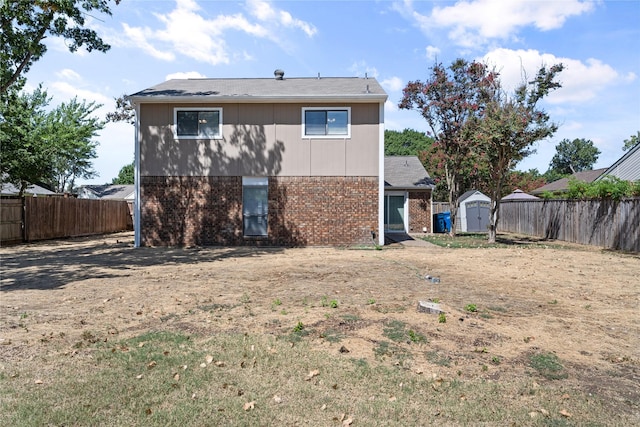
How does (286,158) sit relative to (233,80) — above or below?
below

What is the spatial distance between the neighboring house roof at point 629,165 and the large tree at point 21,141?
3080 cm

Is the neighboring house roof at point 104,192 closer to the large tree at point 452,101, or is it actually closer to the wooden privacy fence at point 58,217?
the wooden privacy fence at point 58,217

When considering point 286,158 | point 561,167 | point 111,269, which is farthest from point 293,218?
point 561,167

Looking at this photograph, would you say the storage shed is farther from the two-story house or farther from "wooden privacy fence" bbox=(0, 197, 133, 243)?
→ "wooden privacy fence" bbox=(0, 197, 133, 243)

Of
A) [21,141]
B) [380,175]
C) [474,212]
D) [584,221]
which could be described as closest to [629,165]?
[474,212]

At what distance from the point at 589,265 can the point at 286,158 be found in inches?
380

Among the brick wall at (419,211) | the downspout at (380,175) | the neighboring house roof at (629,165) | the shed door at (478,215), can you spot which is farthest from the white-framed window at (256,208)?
the neighboring house roof at (629,165)

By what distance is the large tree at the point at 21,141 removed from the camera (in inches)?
869

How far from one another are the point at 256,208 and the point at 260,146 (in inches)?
85.6

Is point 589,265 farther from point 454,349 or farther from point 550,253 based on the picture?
point 454,349

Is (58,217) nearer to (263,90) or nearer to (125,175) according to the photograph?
(263,90)

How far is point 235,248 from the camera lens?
15.1 meters

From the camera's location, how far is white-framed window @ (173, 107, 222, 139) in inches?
616

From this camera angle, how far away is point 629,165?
2631 centimetres
